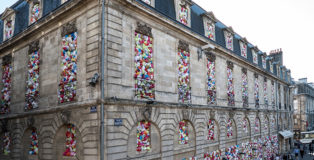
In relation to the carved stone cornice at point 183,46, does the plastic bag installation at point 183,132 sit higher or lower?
lower

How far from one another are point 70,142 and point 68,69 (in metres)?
3.27

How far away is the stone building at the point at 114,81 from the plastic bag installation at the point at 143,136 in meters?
0.04

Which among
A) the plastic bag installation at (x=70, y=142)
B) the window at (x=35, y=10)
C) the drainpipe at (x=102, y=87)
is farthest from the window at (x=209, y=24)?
the plastic bag installation at (x=70, y=142)

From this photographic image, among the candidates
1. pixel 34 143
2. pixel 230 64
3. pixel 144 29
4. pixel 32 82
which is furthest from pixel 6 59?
pixel 230 64

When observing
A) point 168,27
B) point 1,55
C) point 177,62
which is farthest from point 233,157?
point 1,55

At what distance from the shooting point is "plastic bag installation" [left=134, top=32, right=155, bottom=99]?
38.2ft

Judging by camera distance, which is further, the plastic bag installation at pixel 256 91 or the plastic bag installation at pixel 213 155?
the plastic bag installation at pixel 256 91

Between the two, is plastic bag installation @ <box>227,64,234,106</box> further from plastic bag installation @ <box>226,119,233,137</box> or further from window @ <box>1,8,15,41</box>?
window @ <box>1,8,15,41</box>

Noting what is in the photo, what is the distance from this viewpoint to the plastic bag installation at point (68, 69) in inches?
451

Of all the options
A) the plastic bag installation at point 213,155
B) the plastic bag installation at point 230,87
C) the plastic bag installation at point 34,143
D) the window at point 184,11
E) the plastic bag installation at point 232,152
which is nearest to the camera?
the plastic bag installation at point 34,143

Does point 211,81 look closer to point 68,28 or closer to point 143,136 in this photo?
point 143,136

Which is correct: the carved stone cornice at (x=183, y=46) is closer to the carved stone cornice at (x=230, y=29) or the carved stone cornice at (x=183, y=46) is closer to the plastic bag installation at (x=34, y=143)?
the carved stone cornice at (x=230, y=29)

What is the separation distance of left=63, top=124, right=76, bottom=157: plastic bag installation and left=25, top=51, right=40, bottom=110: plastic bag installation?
3.31 m

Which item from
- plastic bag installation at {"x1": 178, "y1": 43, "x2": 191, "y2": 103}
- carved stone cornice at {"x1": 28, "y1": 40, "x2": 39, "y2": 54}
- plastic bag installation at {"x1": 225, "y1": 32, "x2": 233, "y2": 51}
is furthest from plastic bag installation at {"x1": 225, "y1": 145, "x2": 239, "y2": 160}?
carved stone cornice at {"x1": 28, "y1": 40, "x2": 39, "y2": 54}
